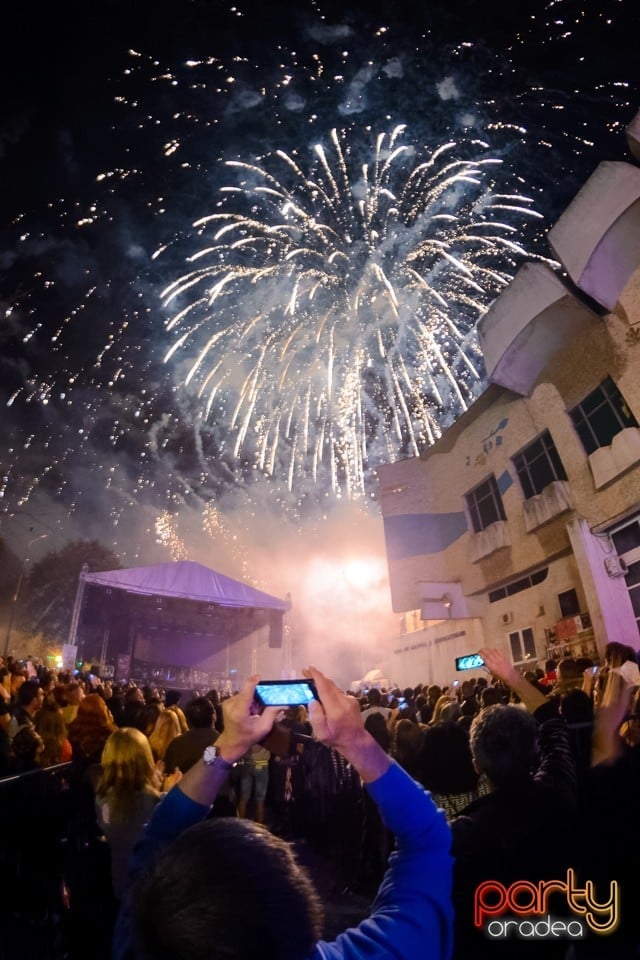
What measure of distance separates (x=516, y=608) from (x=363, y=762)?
18.2m

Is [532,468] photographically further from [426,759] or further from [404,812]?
[404,812]

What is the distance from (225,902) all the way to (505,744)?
2.07 m

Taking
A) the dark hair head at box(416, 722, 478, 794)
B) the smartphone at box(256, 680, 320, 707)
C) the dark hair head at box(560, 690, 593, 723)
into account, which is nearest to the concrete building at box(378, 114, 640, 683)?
the dark hair head at box(560, 690, 593, 723)

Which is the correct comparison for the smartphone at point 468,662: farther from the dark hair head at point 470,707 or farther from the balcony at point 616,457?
the balcony at point 616,457

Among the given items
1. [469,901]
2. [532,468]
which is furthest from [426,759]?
[532,468]

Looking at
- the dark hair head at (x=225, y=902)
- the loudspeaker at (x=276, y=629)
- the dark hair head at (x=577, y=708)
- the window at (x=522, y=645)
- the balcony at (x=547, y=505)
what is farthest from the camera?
the loudspeaker at (x=276, y=629)

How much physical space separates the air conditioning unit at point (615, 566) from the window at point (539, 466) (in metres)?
3.11

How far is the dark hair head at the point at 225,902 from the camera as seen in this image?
0.94 m

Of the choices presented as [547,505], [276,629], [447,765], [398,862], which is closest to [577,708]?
[447,765]

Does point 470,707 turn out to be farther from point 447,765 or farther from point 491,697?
point 447,765

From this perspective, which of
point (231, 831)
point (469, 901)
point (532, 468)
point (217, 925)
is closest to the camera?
point (217, 925)

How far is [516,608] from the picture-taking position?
58.9 ft

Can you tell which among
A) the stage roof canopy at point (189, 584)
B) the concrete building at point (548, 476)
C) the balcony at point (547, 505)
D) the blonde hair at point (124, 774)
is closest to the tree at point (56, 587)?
the stage roof canopy at point (189, 584)

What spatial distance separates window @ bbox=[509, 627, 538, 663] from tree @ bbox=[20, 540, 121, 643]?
42508 mm
